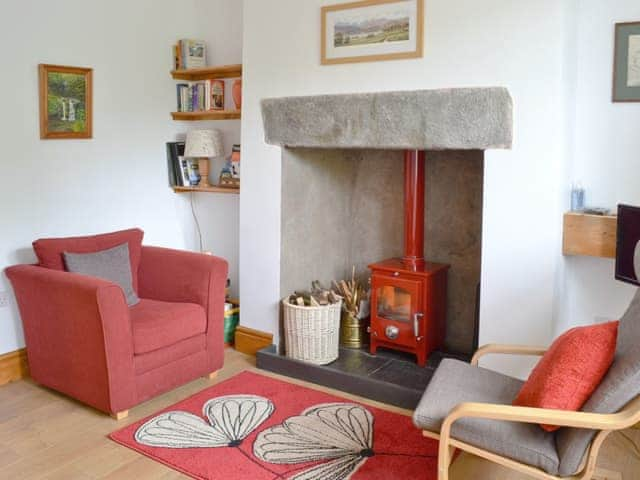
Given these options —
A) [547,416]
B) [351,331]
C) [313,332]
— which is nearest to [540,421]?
[547,416]

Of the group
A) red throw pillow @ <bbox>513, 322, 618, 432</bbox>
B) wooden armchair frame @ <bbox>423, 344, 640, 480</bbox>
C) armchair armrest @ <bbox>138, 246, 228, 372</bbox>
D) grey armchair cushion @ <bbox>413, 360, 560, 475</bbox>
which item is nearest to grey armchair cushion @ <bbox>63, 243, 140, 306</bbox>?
armchair armrest @ <bbox>138, 246, 228, 372</bbox>

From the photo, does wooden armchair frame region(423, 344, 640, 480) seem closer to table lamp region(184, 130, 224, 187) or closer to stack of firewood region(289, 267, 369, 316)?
stack of firewood region(289, 267, 369, 316)

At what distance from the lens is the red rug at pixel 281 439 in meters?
2.64

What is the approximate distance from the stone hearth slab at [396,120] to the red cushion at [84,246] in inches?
40.4

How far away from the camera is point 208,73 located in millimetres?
4371

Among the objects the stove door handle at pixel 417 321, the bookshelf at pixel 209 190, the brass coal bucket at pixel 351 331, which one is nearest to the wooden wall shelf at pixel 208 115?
the bookshelf at pixel 209 190

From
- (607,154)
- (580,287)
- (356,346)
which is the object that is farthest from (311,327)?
(607,154)

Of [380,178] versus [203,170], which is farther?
[203,170]

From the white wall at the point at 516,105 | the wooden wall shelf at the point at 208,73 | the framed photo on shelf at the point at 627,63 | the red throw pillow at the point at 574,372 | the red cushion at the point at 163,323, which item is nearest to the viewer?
the red throw pillow at the point at 574,372

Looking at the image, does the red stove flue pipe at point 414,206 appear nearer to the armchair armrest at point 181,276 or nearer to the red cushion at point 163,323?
the armchair armrest at point 181,276

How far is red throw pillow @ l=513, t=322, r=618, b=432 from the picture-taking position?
2049 millimetres

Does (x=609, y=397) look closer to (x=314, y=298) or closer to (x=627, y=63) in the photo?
(x=627, y=63)

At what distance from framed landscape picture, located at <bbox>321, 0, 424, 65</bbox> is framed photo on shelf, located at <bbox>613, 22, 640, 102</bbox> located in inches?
37.3

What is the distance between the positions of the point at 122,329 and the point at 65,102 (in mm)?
1627
